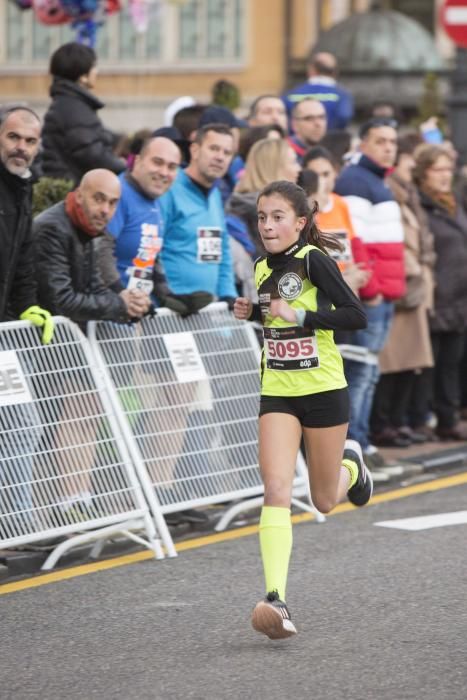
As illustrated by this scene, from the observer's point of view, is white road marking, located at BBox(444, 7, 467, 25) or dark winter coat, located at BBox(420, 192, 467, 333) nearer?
dark winter coat, located at BBox(420, 192, 467, 333)

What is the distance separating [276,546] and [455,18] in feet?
28.5

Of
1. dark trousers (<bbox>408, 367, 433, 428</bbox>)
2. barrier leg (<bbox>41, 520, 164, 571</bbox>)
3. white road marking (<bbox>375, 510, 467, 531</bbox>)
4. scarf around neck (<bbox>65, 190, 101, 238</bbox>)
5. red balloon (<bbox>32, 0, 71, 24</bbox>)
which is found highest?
red balloon (<bbox>32, 0, 71, 24</bbox>)

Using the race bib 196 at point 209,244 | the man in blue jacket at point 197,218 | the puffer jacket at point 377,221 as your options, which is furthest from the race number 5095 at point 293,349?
the puffer jacket at point 377,221

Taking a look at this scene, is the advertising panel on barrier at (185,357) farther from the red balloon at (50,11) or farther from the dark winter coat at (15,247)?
the red balloon at (50,11)

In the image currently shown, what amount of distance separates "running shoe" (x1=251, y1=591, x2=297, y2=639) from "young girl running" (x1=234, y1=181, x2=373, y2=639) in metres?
0.29

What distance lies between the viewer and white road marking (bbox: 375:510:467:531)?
31.6 ft

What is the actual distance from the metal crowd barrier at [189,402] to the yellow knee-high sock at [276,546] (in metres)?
2.09

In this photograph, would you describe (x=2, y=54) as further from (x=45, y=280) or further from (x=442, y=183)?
(x=45, y=280)

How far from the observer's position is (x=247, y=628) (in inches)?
290

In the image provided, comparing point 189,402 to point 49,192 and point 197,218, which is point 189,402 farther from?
point 49,192

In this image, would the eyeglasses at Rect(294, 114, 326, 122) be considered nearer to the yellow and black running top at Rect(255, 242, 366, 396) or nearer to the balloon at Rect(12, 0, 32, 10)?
the balloon at Rect(12, 0, 32, 10)

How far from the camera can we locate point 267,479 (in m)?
7.30

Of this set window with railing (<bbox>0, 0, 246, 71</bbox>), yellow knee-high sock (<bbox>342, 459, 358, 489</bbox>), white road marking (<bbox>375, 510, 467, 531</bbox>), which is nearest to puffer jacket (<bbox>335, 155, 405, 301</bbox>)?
white road marking (<bbox>375, 510, 467, 531</bbox>)

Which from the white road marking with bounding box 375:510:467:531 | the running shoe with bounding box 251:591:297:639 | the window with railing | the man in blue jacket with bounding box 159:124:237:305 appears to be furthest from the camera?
the window with railing
